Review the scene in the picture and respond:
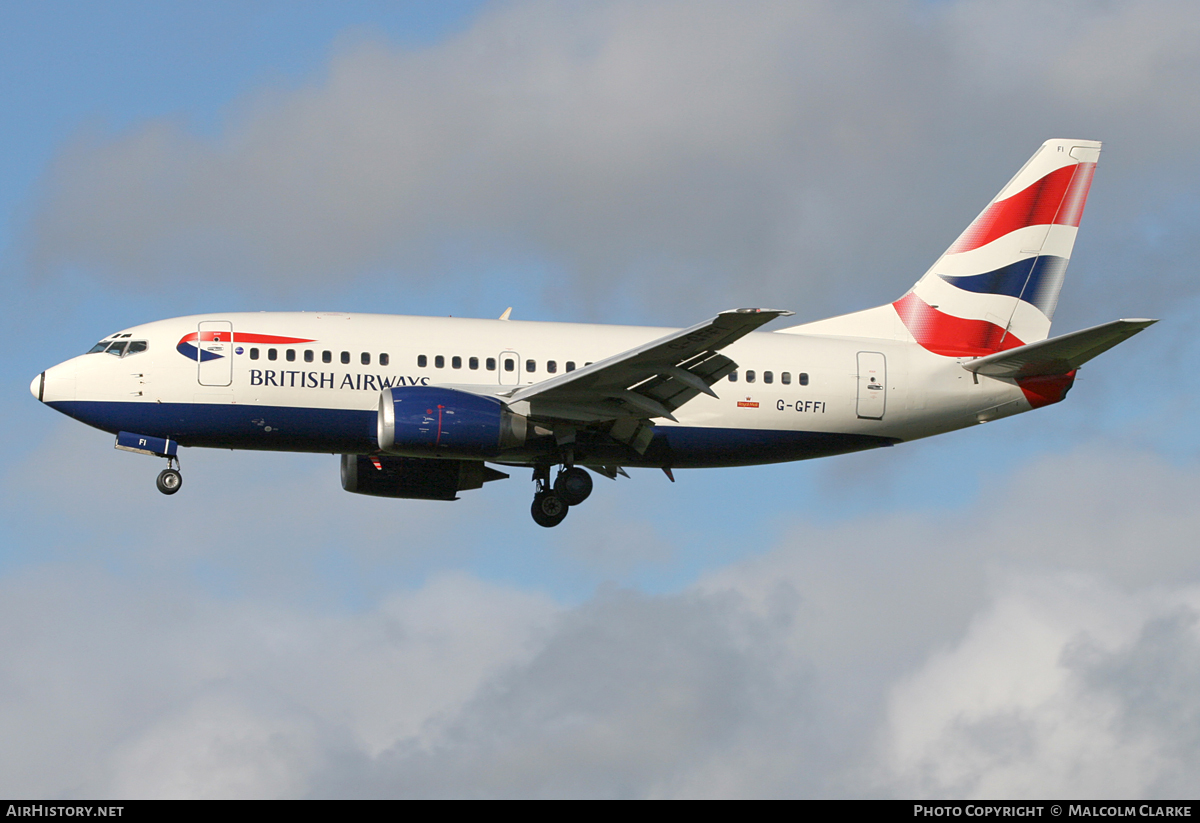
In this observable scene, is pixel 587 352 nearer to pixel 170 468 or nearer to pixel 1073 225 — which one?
pixel 170 468

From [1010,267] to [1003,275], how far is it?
34 cm

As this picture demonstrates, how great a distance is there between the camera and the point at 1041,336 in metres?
41.1

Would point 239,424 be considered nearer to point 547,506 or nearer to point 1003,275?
point 547,506

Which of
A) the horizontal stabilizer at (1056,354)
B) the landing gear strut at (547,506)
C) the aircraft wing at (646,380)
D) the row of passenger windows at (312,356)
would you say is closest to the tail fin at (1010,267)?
the horizontal stabilizer at (1056,354)

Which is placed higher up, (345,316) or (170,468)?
(345,316)

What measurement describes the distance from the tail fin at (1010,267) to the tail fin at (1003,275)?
27mm

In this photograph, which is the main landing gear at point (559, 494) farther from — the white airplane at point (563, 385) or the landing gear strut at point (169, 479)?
the landing gear strut at point (169, 479)

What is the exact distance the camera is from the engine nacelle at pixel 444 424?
34.2 meters

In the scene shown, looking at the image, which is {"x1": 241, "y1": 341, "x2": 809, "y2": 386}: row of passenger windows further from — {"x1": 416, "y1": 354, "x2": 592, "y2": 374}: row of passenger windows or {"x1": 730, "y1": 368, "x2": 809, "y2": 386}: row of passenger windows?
{"x1": 730, "y1": 368, "x2": 809, "y2": 386}: row of passenger windows

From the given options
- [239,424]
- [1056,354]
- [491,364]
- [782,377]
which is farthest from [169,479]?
[1056,354]

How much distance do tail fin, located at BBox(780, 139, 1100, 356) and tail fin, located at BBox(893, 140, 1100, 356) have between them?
1.0 inches

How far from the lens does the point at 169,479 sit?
36.1 m
